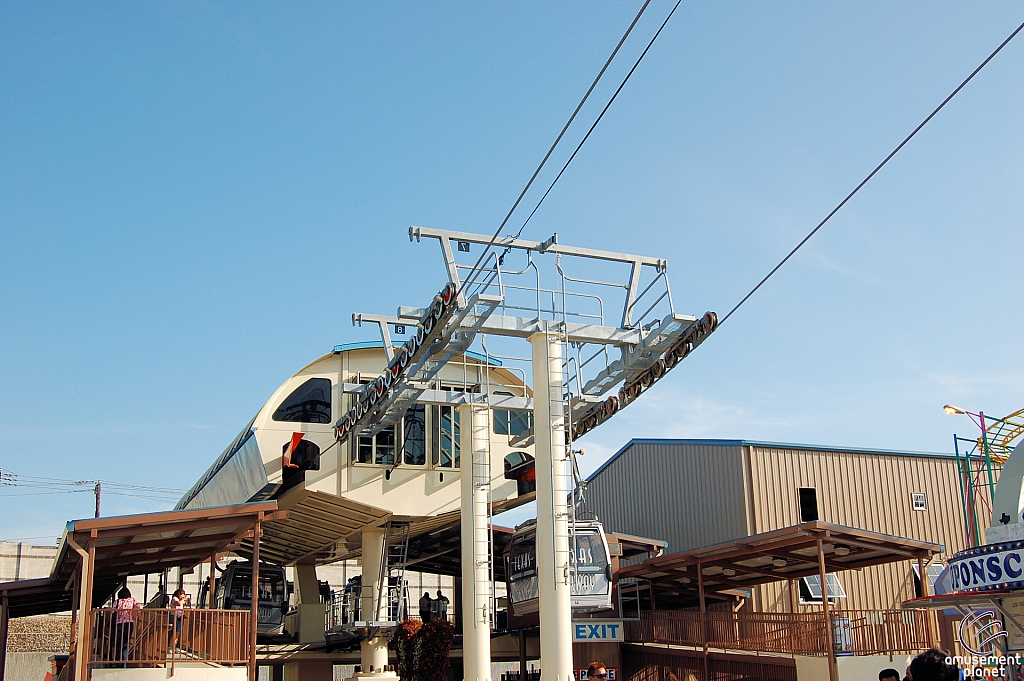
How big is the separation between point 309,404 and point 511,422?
16.9 feet

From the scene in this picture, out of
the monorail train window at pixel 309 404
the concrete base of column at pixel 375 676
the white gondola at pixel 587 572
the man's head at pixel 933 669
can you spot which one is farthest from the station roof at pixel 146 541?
the man's head at pixel 933 669

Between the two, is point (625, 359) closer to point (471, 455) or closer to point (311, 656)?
point (471, 455)

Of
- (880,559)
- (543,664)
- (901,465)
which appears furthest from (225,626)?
(901,465)

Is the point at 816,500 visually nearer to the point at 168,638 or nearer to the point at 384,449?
the point at 384,449

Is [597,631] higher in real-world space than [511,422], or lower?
lower

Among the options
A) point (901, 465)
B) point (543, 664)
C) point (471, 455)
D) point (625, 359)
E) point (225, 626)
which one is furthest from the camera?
point (901, 465)

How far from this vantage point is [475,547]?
Answer: 63.4 feet

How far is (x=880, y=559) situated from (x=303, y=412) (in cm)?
1415

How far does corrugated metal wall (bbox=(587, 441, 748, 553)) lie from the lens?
2897cm

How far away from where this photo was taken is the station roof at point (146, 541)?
607 inches

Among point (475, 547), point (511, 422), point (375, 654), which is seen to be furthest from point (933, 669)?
point (375, 654)

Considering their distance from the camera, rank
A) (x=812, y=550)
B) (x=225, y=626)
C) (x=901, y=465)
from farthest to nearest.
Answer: (x=901, y=465) < (x=812, y=550) < (x=225, y=626)

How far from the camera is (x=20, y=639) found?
42500mm

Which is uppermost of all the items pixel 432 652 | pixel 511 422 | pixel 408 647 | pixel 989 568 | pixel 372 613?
pixel 511 422
